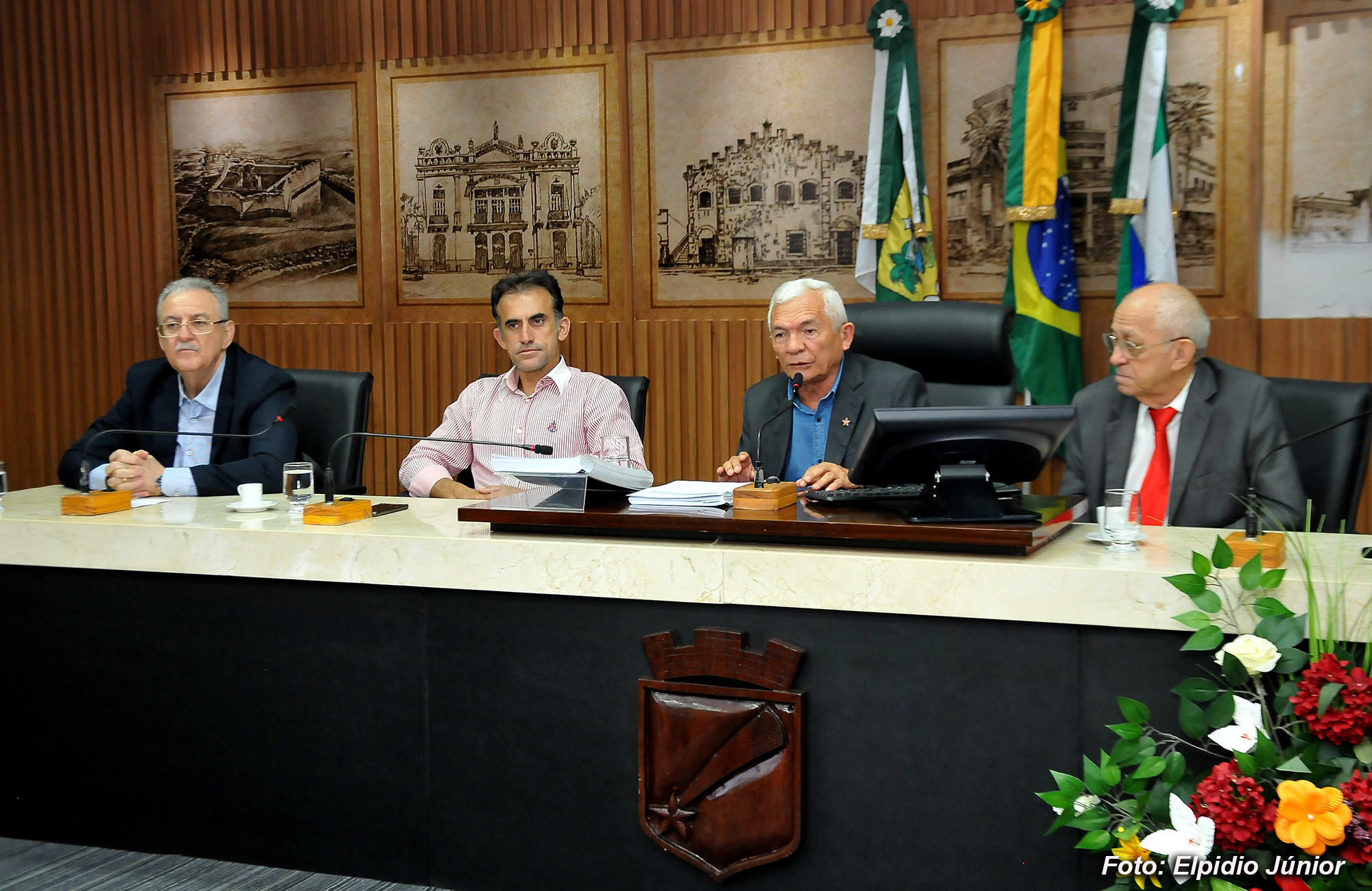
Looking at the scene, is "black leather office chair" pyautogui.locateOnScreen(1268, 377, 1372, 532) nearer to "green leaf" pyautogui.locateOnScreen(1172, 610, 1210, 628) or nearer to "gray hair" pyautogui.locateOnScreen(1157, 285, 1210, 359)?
"gray hair" pyautogui.locateOnScreen(1157, 285, 1210, 359)

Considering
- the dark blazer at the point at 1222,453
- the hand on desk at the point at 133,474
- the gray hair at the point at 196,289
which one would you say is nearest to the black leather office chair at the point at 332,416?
the gray hair at the point at 196,289

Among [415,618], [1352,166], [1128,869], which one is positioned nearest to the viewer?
[1128,869]

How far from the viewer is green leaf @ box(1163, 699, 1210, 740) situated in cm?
173

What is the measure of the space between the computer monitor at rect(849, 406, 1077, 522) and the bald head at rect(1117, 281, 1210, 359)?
2.90ft

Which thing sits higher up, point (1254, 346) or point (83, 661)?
point (1254, 346)

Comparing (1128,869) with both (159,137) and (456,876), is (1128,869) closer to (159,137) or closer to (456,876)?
(456,876)

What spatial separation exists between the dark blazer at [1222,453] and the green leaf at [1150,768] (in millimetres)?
1033

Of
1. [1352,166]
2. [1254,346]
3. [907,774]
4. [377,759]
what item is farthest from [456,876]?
[1352,166]

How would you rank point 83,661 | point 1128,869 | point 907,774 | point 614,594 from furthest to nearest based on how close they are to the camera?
point 83,661 < point 614,594 < point 907,774 < point 1128,869

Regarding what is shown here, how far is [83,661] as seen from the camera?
251cm

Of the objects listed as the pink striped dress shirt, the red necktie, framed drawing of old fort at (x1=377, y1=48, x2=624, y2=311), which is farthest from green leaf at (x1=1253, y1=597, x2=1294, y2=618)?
framed drawing of old fort at (x1=377, y1=48, x2=624, y2=311)

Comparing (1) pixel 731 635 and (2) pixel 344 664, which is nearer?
(1) pixel 731 635

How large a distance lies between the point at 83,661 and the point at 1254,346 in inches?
149

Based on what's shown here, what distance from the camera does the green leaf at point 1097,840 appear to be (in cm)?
173
